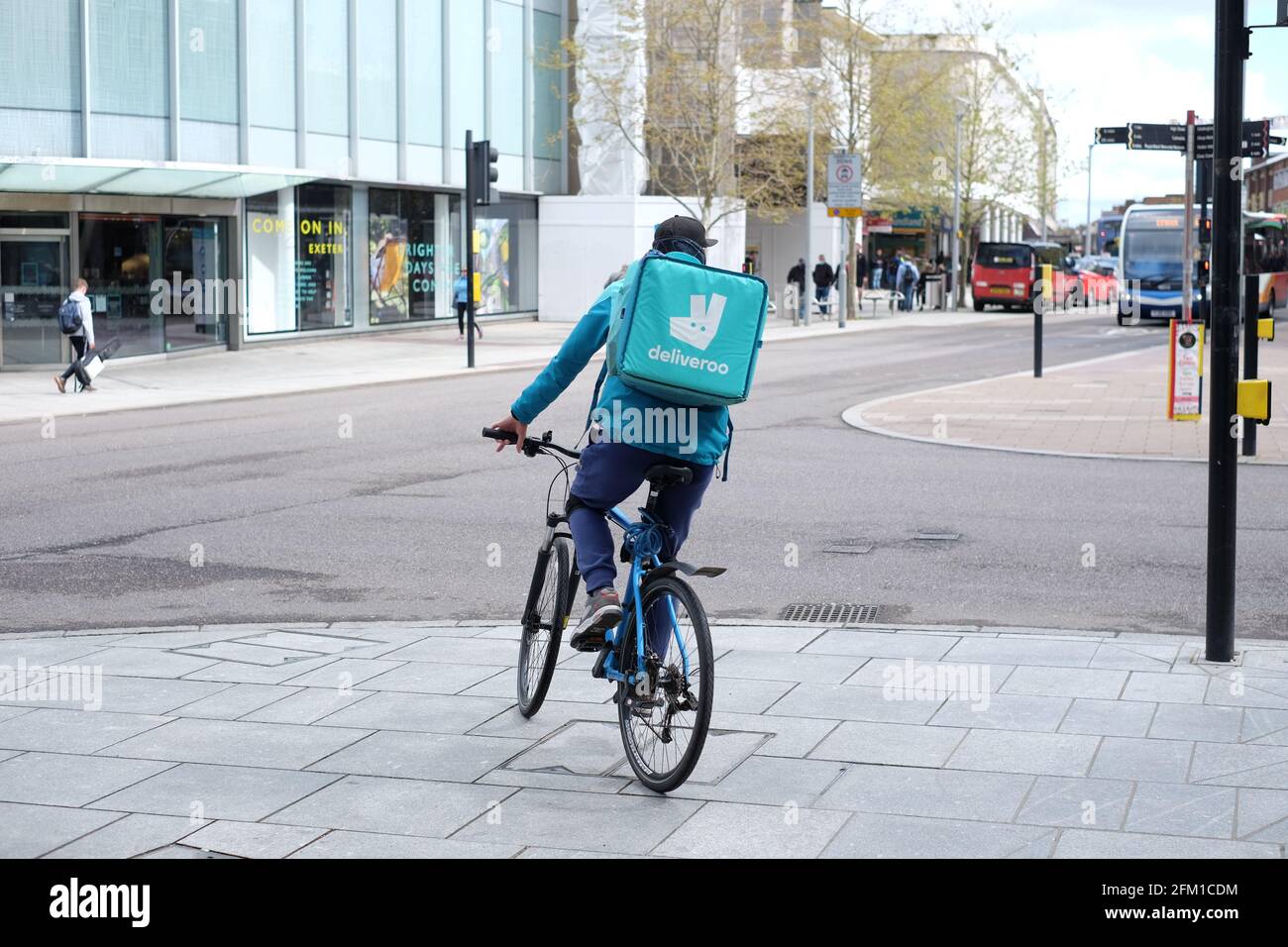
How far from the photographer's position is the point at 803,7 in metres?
48.5

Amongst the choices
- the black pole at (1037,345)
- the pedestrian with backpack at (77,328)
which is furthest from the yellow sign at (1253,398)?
the pedestrian with backpack at (77,328)

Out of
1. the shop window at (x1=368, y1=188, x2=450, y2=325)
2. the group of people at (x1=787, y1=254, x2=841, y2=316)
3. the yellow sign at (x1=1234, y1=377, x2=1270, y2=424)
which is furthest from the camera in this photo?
the group of people at (x1=787, y1=254, x2=841, y2=316)

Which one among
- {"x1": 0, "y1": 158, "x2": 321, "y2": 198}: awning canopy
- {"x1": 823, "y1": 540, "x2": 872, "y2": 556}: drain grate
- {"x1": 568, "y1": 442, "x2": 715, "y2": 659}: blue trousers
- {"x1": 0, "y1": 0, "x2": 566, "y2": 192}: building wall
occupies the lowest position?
{"x1": 823, "y1": 540, "x2": 872, "y2": 556}: drain grate

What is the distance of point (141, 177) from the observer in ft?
83.8

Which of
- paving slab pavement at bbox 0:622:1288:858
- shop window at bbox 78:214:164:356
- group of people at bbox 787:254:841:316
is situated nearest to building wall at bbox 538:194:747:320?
group of people at bbox 787:254:841:316

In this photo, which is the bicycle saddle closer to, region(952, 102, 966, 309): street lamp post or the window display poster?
the window display poster

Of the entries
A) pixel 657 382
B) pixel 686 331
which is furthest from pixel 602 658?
pixel 686 331

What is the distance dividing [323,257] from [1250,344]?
2306 cm

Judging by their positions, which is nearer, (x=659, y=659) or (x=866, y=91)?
(x=659, y=659)

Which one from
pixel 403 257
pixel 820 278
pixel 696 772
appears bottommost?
pixel 696 772

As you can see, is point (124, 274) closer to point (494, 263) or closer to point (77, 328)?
point (77, 328)

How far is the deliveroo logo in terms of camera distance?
4.92 meters

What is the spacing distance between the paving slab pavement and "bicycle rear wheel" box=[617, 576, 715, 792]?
0.35 ft
